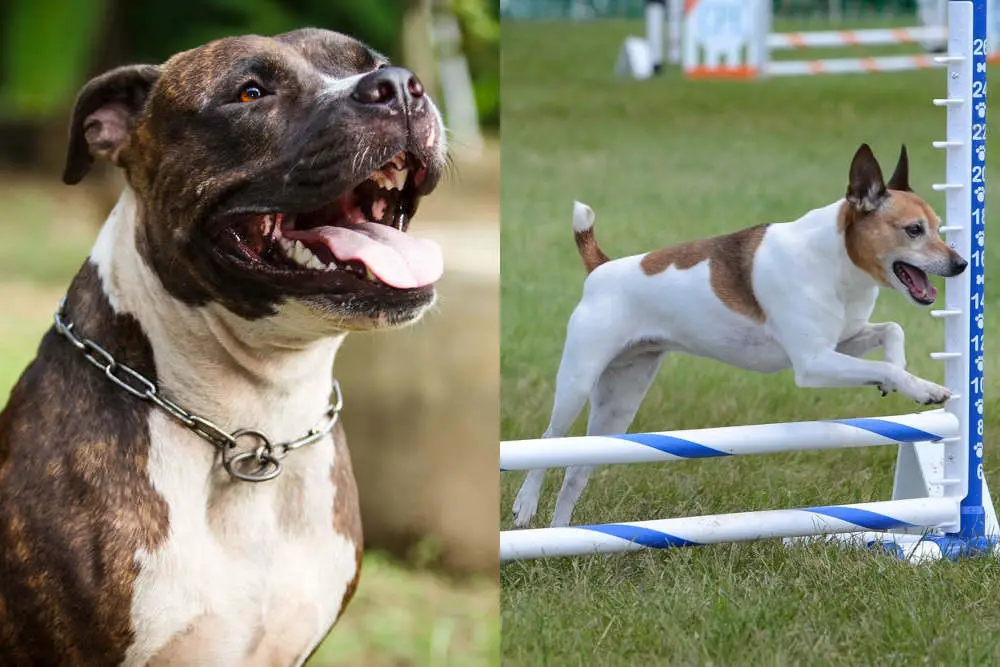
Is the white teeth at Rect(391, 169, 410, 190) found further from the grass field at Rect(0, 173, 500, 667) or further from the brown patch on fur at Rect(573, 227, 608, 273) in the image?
the grass field at Rect(0, 173, 500, 667)

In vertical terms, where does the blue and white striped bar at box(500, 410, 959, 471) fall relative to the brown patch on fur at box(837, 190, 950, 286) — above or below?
below

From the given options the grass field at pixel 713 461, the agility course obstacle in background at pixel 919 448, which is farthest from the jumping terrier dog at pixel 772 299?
the grass field at pixel 713 461

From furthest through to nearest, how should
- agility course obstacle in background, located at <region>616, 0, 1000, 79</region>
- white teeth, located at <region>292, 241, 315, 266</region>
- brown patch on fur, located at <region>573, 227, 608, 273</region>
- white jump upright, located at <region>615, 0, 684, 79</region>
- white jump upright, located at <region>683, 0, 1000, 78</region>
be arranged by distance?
1. white jump upright, located at <region>615, 0, 684, 79</region>
2. white jump upright, located at <region>683, 0, 1000, 78</region>
3. agility course obstacle in background, located at <region>616, 0, 1000, 79</region>
4. brown patch on fur, located at <region>573, 227, 608, 273</region>
5. white teeth, located at <region>292, 241, 315, 266</region>

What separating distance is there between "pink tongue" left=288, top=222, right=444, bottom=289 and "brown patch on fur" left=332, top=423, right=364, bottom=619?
1.23 feet

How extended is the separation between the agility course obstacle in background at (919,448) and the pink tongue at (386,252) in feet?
3.24

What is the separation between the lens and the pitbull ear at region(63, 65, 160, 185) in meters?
2.17

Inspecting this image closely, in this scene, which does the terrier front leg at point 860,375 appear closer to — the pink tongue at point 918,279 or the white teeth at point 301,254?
the pink tongue at point 918,279

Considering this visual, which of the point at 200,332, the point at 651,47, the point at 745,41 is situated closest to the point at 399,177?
the point at 200,332

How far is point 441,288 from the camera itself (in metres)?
4.01

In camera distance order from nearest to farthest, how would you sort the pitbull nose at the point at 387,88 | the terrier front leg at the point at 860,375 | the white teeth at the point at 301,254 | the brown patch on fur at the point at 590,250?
the pitbull nose at the point at 387,88
the white teeth at the point at 301,254
the terrier front leg at the point at 860,375
the brown patch on fur at the point at 590,250

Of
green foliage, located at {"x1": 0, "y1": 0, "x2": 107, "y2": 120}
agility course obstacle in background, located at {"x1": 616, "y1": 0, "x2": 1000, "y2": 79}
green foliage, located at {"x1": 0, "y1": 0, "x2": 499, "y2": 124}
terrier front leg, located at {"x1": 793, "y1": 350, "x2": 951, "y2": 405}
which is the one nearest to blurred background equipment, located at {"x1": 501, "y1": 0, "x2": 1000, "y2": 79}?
agility course obstacle in background, located at {"x1": 616, "y1": 0, "x2": 1000, "y2": 79}

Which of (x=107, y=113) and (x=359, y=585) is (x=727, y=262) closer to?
(x=359, y=585)

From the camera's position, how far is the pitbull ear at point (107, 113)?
7.13 ft

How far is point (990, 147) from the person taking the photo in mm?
9445
